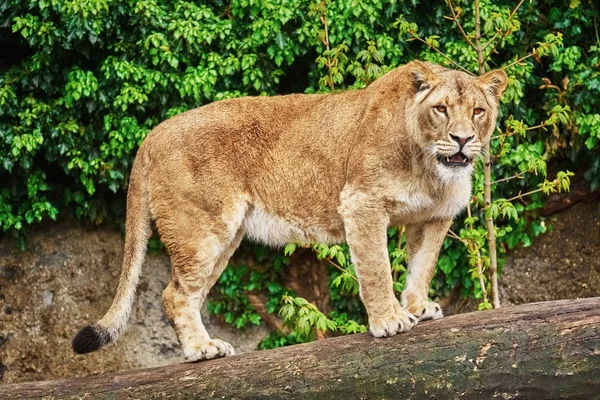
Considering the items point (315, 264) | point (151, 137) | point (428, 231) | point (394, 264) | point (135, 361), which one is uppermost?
point (151, 137)

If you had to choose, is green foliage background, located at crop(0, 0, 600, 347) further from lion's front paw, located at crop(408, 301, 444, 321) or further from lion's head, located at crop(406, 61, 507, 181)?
lion's head, located at crop(406, 61, 507, 181)

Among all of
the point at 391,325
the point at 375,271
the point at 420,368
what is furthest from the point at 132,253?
the point at 420,368

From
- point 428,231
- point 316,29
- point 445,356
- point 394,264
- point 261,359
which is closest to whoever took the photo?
point 445,356

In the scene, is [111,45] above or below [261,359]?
above

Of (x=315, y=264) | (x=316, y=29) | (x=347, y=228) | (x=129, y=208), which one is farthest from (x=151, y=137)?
(x=315, y=264)

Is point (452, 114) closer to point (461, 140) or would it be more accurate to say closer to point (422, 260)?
point (461, 140)

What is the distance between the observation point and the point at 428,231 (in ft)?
18.9

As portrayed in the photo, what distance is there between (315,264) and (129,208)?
122 inches

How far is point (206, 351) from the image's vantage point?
5625 mm

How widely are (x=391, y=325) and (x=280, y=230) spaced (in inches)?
43.6

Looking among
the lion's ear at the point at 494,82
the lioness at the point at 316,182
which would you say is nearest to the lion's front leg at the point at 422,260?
the lioness at the point at 316,182

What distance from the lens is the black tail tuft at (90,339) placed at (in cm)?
558

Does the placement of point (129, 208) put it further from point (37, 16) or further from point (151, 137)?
point (37, 16)

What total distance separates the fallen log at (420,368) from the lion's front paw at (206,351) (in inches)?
3.6
